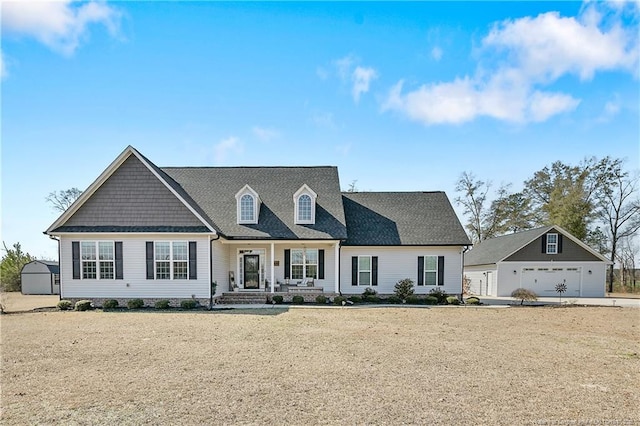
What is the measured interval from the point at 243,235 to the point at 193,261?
3103 millimetres

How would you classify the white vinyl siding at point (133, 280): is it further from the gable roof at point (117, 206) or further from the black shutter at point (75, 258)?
the gable roof at point (117, 206)

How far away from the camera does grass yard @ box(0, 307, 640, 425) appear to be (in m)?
5.48

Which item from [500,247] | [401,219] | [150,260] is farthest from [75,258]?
[500,247]

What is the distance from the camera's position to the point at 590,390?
21.8 ft

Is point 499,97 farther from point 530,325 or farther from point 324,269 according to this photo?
point 324,269

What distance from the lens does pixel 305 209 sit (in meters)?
21.2

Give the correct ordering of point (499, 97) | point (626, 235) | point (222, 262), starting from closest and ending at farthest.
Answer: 1. point (499, 97)
2. point (222, 262)
3. point (626, 235)

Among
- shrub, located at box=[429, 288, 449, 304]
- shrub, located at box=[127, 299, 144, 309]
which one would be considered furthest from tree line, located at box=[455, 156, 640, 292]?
shrub, located at box=[127, 299, 144, 309]

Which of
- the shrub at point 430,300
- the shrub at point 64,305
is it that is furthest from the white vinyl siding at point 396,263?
the shrub at point 64,305

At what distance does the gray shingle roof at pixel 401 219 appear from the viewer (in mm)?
22016

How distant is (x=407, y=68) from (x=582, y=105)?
283 inches

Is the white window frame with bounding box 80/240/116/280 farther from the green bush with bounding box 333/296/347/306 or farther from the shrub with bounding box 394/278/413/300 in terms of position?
the shrub with bounding box 394/278/413/300

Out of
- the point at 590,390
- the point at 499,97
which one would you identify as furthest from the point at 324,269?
the point at 590,390

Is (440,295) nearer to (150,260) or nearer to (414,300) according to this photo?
(414,300)
